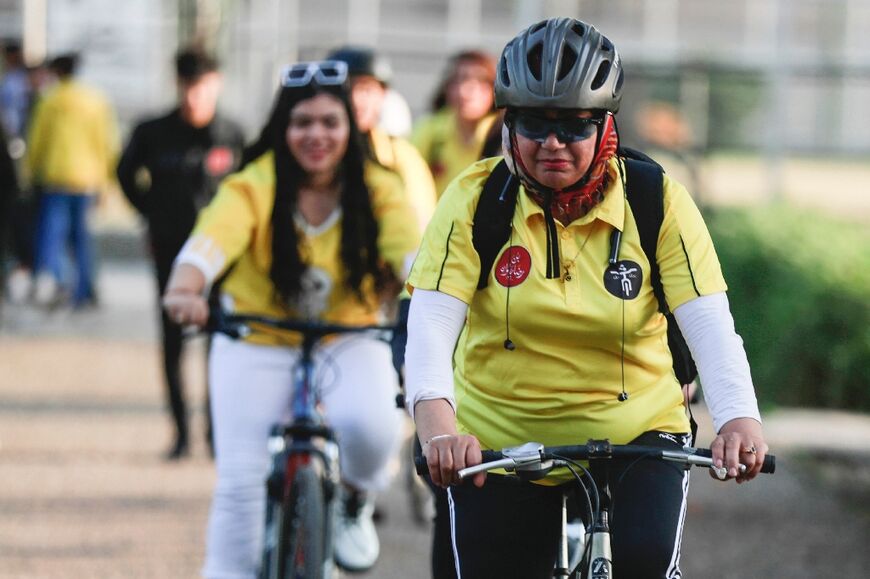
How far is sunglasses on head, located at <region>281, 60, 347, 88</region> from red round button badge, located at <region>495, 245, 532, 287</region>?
2.11 meters

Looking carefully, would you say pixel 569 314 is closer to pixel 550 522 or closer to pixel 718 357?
pixel 718 357

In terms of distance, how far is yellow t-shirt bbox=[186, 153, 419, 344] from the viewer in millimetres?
5750

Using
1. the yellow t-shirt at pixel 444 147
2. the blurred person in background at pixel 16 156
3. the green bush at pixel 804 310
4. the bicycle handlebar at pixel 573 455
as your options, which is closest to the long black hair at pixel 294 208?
the bicycle handlebar at pixel 573 455

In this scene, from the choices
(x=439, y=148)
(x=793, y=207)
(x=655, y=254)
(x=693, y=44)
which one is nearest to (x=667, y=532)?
(x=655, y=254)

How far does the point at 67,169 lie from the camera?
1522cm

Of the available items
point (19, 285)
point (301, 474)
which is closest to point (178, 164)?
point (301, 474)

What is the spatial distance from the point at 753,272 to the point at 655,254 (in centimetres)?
646

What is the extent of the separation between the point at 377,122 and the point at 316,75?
2430 millimetres

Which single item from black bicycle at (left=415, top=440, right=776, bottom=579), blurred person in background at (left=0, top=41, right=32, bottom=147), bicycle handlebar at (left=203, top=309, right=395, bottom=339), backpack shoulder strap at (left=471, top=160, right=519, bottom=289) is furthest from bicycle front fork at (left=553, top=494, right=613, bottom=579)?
blurred person in background at (left=0, top=41, right=32, bottom=147)

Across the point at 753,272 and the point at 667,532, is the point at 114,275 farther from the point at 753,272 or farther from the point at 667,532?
the point at 667,532

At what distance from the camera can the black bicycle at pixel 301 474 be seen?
534cm

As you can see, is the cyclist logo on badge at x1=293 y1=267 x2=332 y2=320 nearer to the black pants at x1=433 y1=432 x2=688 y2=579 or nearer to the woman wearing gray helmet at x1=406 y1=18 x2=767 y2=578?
the woman wearing gray helmet at x1=406 y1=18 x2=767 y2=578

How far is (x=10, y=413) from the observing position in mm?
10883

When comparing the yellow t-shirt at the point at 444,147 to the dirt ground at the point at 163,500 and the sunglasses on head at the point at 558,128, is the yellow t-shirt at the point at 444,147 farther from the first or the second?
the sunglasses on head at the point at 558,128
